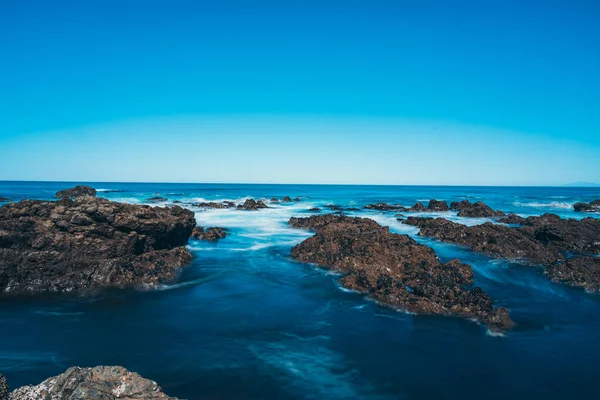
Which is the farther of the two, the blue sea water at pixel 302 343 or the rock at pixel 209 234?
the rock at pixel 209 234

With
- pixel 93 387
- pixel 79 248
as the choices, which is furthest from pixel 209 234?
pixel 93 387

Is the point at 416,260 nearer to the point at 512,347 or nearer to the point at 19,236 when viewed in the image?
the point at 512,347

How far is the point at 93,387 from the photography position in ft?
19.6

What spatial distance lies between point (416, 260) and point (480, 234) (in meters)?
10.2

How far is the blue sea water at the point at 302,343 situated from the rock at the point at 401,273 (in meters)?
0.83

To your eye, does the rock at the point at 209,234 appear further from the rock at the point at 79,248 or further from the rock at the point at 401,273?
the rock at the point at 401,273

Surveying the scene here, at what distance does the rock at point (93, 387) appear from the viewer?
19.2 ft

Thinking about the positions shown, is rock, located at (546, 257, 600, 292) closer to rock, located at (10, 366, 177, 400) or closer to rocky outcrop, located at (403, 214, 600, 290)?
rocky outcrop, located at (403, 214, 600, 290)

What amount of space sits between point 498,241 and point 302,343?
18696 mm

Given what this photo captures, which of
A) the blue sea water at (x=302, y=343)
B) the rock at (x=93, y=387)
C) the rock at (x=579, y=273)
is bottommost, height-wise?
the blue sea water at (x=302, y=343)

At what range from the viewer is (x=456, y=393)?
8.30 m

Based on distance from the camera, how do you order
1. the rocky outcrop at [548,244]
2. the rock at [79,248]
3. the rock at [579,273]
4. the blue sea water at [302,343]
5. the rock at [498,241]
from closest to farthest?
the blue sea water at [302,343], the rock at [79,248], the rock at [579,273], the rocky outcrop at [548,244], the rock at [498,241]

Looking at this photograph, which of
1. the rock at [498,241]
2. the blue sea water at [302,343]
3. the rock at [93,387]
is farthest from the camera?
the rock at [498,241]

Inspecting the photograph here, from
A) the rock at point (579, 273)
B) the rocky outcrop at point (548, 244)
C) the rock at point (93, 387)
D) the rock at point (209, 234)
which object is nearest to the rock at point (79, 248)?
the rock at point (209, 234)
